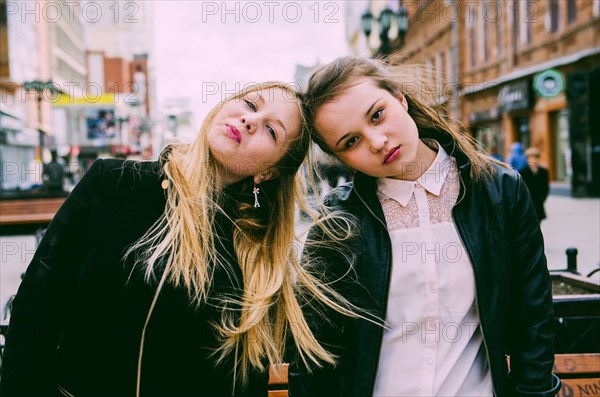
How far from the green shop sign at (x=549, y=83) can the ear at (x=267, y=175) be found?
1766 centimetres

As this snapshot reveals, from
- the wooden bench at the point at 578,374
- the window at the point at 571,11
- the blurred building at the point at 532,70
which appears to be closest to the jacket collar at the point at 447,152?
the wooden bench at the point at 578,374

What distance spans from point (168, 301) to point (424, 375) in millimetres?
855

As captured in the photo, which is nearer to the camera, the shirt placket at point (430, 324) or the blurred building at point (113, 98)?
the shirt placket at point (430, 324)

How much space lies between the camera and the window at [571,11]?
1717 centimetres

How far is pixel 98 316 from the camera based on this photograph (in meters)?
1.72

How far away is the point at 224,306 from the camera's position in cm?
190

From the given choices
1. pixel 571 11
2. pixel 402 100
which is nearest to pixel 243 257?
pixel 402 100

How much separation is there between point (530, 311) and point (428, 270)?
34 cm

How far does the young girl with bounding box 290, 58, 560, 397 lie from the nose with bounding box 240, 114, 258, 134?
211 millimetres

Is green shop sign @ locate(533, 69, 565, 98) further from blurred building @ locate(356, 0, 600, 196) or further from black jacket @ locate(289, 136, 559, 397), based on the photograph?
black jacket @ locate(289, 136, 559, 397)

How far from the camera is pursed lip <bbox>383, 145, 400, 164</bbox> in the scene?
1.82 metres

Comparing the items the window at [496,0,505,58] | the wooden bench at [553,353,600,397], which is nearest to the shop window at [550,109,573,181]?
the window at [496,0,505,58]

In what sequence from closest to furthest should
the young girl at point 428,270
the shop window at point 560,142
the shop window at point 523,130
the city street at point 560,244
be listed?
the young girl at point 428,270 < the city street at point 560,244 < the shop window at point 560,142 < the shop window at point 523,130

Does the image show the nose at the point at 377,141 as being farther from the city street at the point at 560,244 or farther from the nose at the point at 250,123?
the city street at the point at 560,244
